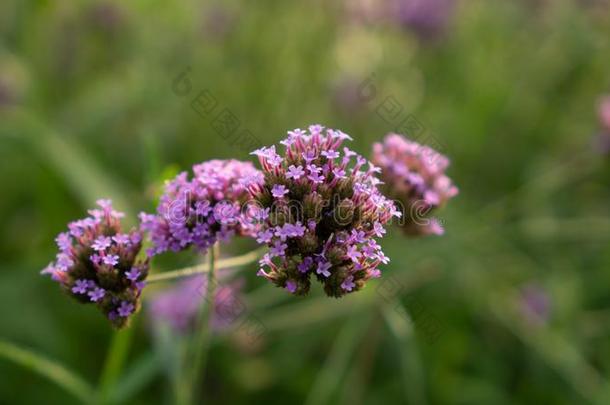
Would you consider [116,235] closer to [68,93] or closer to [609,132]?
[609,132]

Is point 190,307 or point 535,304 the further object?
point 535,304

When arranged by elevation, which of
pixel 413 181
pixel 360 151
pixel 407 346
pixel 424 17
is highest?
pixel 424 17

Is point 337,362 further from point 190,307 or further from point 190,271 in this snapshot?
point 190,271

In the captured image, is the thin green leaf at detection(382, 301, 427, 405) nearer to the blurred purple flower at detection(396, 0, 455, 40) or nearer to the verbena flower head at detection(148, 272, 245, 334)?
the verbena flower head at detection(148, 272, 245, 334)

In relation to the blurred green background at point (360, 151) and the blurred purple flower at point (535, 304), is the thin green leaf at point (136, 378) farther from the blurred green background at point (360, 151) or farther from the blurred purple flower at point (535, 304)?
the blurred purple flower at point (535, 304)

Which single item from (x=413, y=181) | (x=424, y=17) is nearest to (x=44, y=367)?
(x=413, y=181)

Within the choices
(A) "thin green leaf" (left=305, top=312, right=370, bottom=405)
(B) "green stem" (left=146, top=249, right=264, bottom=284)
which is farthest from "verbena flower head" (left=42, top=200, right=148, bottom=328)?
(A) "thin green leaf" (left=305, top=312, right=370, bottom=405)

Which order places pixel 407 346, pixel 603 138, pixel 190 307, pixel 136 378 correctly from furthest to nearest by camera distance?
pixel 603 138, pixel 190 307, pixel 407 346, pixel 136 378
